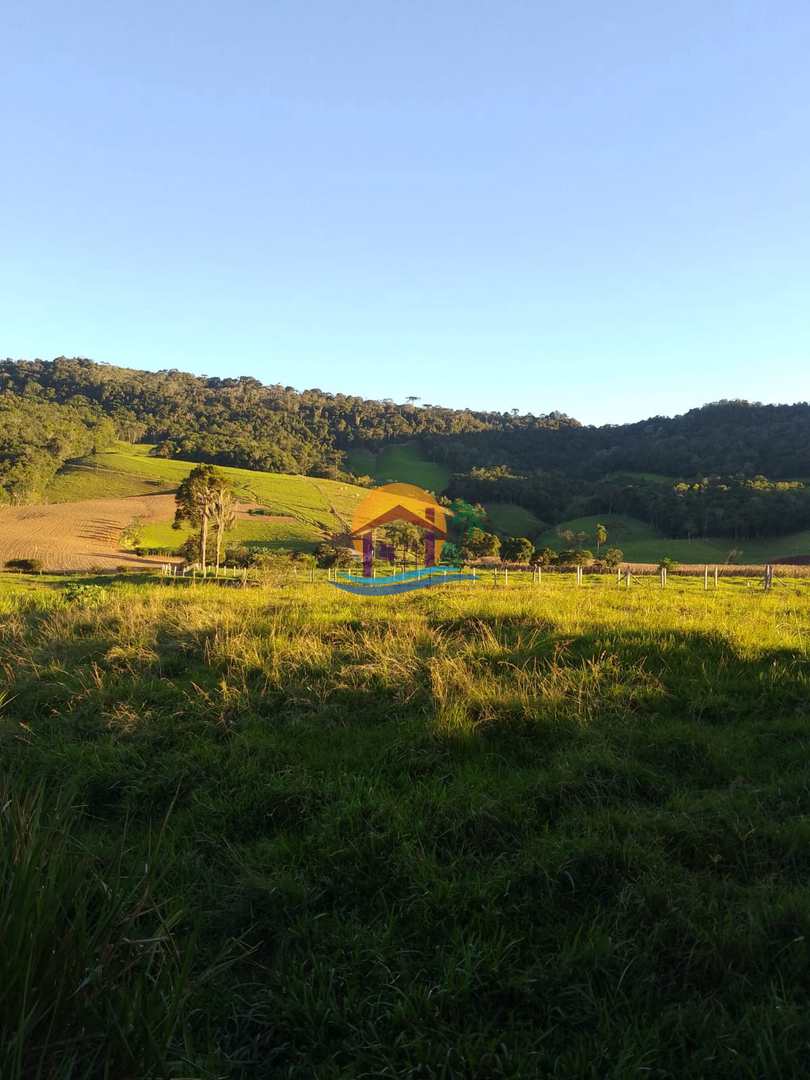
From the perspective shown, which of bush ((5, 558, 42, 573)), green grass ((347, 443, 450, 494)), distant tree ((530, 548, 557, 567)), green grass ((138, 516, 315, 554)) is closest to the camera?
bush ((5, 558, 42, 573))

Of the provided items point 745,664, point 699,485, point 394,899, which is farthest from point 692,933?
point 699,485

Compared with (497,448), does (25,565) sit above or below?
below

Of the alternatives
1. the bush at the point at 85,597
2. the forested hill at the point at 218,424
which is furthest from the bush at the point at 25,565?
the forested hill at the point at 218,424

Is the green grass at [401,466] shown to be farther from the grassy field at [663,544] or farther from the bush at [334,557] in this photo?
the bush at [334,557]

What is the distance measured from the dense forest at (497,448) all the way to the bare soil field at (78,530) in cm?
1925

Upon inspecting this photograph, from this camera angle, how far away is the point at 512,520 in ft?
402

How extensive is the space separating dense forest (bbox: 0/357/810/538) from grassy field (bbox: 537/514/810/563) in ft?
13.8

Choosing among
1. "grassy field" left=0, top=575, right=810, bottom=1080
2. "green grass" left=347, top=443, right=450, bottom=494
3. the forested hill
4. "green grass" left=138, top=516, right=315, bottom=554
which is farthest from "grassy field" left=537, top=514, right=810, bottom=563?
"grassy field" left=0, top=575, right=810, bottom=1080

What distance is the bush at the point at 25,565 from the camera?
54031 mm

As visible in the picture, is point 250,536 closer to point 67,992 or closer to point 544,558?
point 544,558

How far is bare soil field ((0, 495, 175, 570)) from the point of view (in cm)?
6016

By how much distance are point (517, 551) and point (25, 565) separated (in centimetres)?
4968

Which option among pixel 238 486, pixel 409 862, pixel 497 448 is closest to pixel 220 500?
pixel 238 486

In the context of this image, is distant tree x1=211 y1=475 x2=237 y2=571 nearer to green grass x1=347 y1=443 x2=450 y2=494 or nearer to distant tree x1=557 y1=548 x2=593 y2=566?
distant tree x1=557 y1=548 x2=593 y2=566
